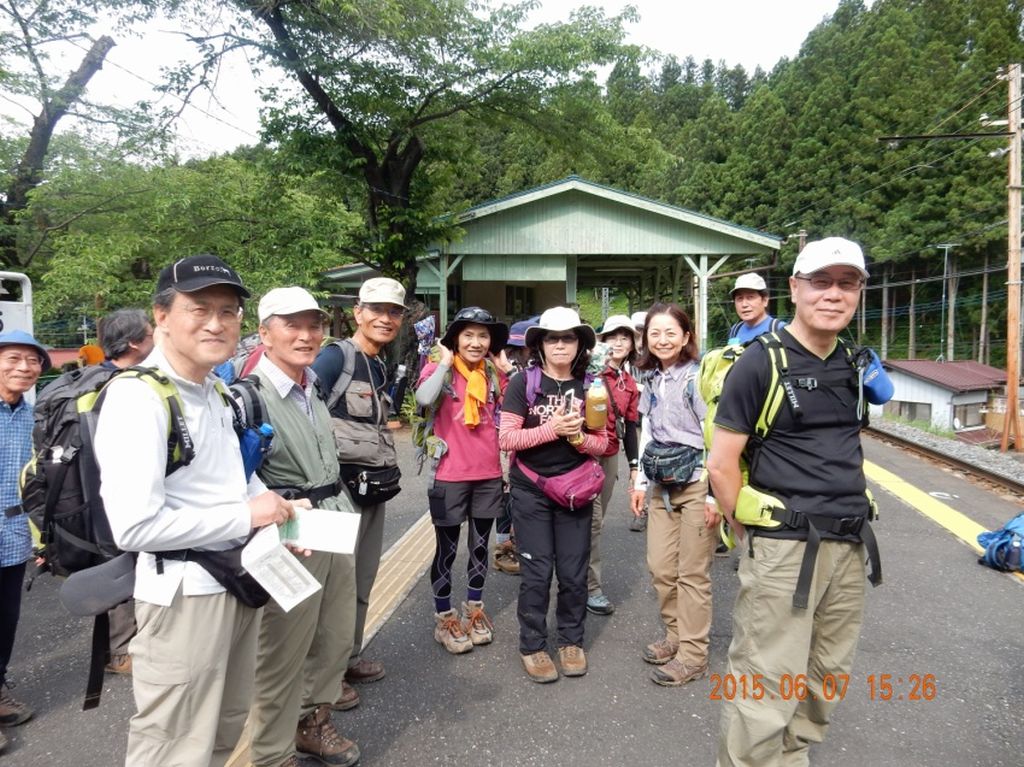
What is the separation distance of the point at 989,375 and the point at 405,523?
114 ft

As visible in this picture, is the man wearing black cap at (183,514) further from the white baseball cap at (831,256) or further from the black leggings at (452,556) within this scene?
the white baseball cap at (831,256)

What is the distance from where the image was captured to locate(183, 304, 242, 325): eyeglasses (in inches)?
68.5

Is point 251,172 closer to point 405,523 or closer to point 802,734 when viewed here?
point 405,523

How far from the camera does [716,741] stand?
2680mm

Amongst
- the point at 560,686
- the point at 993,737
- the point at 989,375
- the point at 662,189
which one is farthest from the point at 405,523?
the point at 662,189

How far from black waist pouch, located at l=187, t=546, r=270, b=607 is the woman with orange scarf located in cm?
169

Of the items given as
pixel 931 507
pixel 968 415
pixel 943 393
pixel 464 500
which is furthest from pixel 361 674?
pixel 968 415

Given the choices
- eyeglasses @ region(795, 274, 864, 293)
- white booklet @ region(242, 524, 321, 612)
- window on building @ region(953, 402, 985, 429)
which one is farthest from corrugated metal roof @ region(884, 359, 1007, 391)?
white booklet @ region(242, 524, 321, 612)

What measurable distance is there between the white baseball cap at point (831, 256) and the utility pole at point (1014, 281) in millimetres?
15765

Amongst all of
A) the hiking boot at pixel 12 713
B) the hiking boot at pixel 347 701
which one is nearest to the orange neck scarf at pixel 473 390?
the hiking boot at pixel 347 701

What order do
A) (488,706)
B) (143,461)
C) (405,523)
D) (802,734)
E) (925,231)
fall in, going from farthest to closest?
(925,231), (405,523), (488,706), (802,734), (143,461)

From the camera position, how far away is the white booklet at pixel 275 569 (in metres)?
1.72

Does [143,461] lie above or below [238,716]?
above

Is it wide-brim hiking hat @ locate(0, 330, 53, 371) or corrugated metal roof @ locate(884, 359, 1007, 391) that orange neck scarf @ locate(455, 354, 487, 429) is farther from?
corrugated metal roof @ locate(884, 359, 1007, 391)
